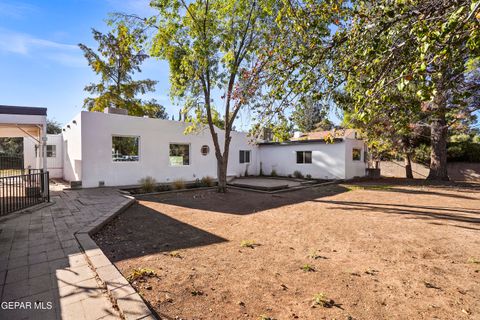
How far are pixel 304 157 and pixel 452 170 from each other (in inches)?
430

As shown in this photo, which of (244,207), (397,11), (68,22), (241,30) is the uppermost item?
(241,30)

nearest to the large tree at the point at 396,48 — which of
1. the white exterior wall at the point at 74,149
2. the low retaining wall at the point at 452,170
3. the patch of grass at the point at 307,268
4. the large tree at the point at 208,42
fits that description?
the patch of grass at the point at 307,268

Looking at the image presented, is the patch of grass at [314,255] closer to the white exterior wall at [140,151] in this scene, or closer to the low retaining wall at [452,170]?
the white exterior wall at [140,151]

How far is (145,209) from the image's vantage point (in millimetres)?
7156

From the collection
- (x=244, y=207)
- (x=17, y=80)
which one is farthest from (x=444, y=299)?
(x=17, y=80)

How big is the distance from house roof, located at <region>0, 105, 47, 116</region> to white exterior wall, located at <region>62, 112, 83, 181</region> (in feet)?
9.19

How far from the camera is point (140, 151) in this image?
1195cm

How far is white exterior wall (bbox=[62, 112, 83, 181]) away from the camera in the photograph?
34.4 ft

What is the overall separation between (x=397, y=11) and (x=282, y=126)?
2.30 metres

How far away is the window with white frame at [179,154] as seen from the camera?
1322 centimetres

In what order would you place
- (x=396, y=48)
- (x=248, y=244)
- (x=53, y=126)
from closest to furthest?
1. (x=396, y=48)
2. (x=248, y=244)
3. (x=53, y=126)

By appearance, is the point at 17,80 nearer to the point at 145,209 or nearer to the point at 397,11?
the point at 145,209
